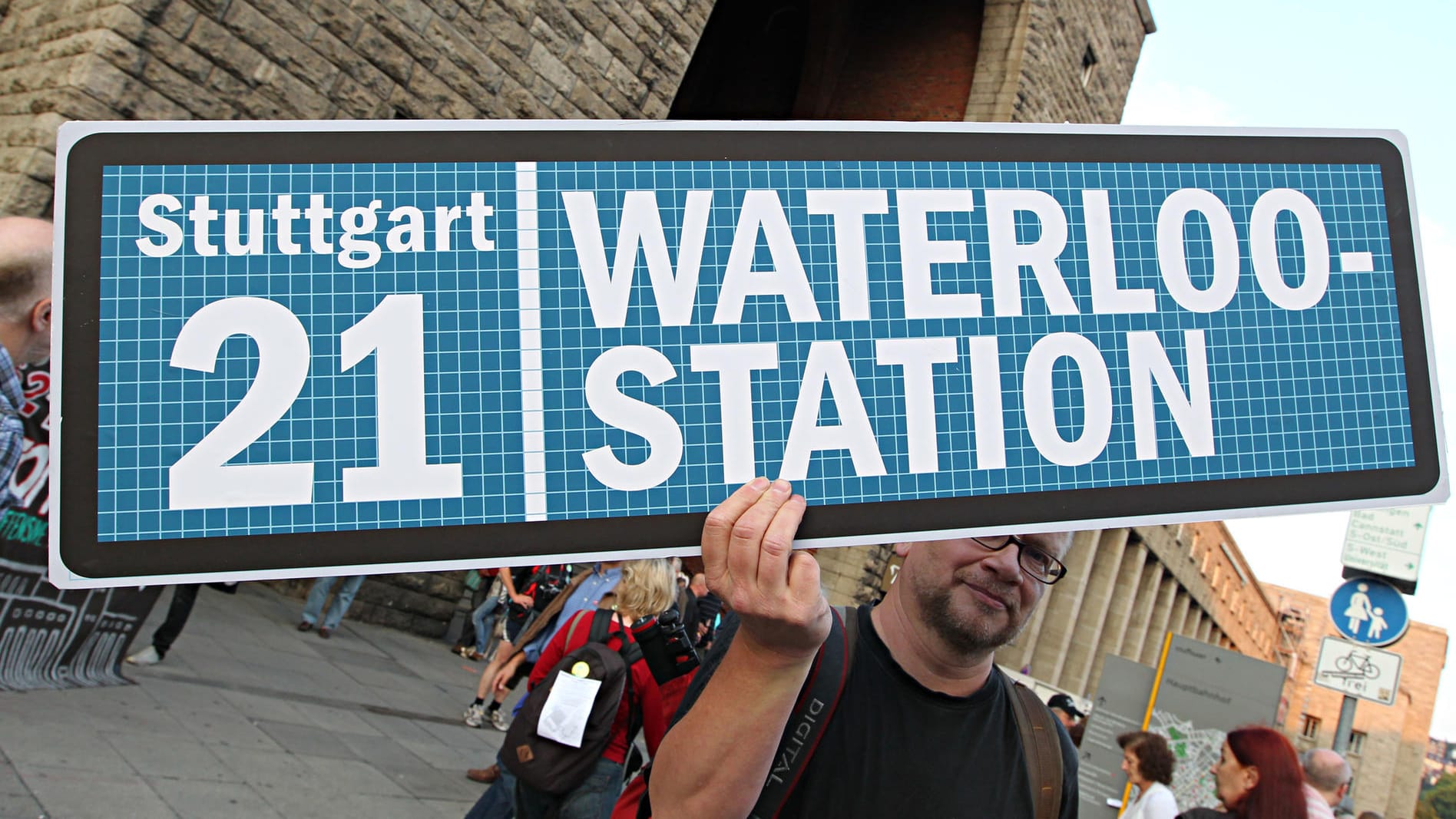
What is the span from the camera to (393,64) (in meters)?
9.05

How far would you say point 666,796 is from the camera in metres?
1.70

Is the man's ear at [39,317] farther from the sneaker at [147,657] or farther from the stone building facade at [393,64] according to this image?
the stone building facade at [393,64]

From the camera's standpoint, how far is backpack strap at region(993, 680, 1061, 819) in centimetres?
200

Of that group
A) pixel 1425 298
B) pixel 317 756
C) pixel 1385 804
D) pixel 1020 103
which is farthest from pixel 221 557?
pixel 1385 804

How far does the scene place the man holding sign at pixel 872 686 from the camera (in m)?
1.51

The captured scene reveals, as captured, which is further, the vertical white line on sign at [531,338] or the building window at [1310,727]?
the building window at [1310,727]

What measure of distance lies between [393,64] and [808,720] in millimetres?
8565

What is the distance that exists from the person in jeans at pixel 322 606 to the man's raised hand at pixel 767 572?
8.87 meters

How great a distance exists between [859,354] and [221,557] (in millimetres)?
1008

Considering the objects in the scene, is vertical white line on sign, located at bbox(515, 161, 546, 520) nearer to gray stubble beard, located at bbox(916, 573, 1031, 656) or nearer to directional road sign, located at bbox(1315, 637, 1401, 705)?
gray stubble beard, located at bbox(916, 573, 1031, 656)

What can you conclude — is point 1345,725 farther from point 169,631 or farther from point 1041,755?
point 169,631

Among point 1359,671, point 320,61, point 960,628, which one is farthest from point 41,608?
point 1359,671

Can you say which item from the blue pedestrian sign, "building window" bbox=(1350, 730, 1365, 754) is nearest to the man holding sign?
the blue pedestrian sign

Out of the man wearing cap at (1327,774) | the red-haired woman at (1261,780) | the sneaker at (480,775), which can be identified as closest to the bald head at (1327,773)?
the man wearing cap at (1327,774)
